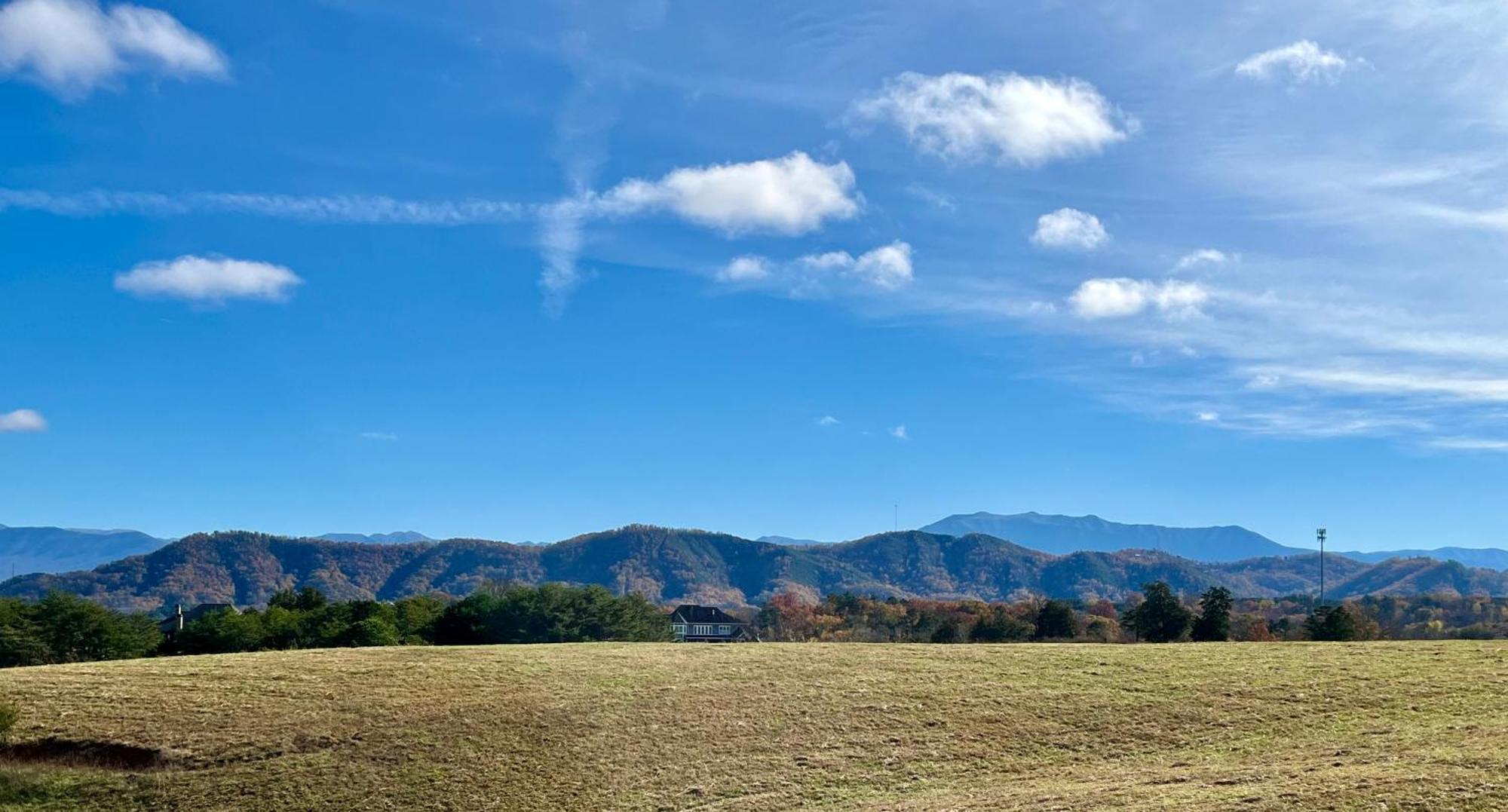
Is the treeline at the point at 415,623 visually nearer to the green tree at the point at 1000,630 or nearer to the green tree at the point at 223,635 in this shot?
the green tree at the point at 223,635

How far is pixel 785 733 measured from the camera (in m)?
36.6

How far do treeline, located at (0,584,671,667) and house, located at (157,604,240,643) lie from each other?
1.54 m

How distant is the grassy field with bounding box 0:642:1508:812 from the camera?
28328 millimetres

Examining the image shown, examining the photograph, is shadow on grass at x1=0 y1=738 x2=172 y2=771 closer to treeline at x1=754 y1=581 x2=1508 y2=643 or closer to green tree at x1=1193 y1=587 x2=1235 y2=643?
treeline at x1=754 y1=581 x2=1508 y2=643

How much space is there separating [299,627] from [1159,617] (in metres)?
68.9

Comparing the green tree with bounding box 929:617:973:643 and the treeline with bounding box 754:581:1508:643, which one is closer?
the treeline with bounding box 754:581:1508:643

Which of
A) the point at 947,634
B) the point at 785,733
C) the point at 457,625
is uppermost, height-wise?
the point at 785,733

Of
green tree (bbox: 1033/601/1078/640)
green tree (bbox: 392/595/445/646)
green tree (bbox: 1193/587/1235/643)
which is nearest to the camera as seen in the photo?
green tree (bbox: 1193/587/1235/643)

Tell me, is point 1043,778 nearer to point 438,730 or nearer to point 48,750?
point 438,730

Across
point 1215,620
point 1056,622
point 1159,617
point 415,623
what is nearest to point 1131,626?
point 1159,617

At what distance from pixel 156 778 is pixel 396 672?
42.3 feet

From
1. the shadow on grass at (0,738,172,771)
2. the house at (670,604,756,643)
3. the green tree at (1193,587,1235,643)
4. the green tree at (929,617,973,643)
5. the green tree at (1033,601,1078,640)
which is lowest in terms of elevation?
the house at (670,604,756,643)

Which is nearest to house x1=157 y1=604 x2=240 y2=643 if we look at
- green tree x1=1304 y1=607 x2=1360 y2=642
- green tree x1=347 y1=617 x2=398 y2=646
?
green tree x1=347 y1=617 x2=398 y2=646

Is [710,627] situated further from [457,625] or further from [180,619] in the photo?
[457,625]
